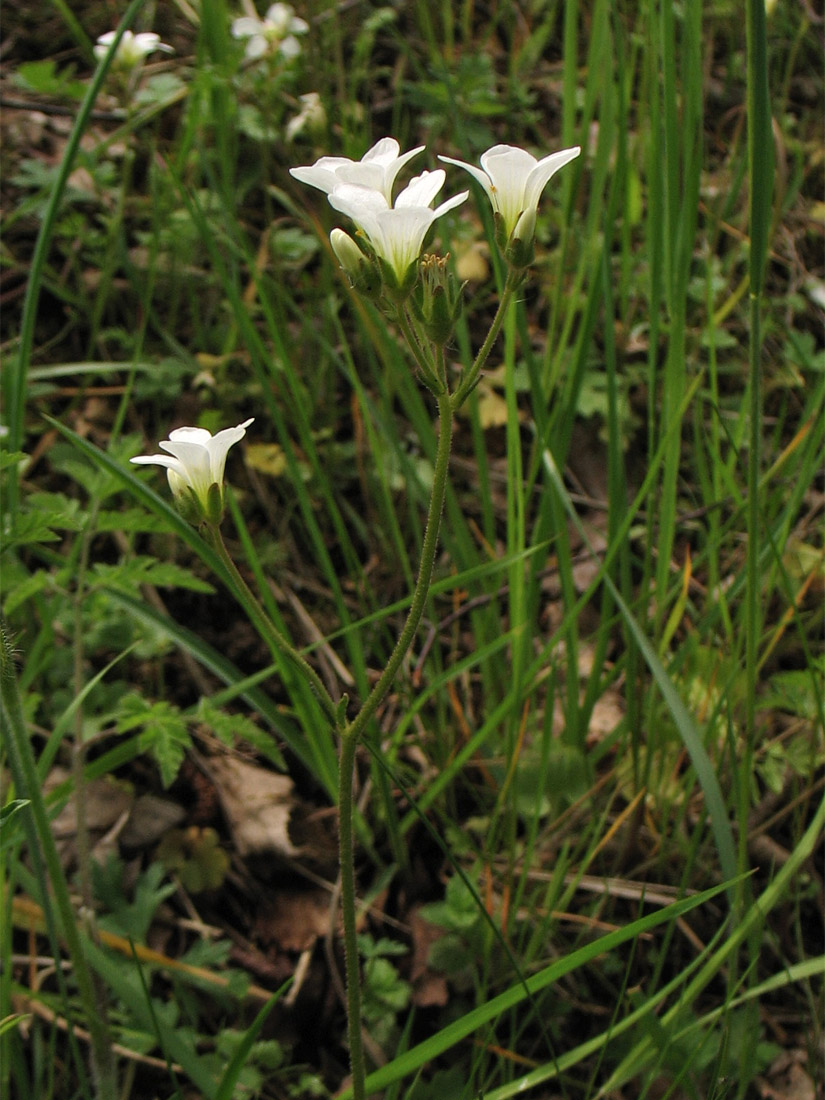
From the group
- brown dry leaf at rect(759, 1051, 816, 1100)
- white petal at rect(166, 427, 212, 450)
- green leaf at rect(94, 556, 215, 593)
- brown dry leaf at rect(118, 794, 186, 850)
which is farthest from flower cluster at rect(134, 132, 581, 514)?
brown dry leaf at rect(759, 1051, 816, 1100)

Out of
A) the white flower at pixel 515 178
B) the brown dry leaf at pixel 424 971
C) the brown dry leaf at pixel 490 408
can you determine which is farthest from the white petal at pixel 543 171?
the brown dry leaf at pixel 490 408

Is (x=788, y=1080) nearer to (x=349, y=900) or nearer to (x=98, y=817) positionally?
(x=349, y=900)

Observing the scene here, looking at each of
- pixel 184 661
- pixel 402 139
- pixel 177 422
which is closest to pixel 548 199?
pixel 402 139

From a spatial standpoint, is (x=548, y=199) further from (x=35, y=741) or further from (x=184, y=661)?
(x=35, y=741)

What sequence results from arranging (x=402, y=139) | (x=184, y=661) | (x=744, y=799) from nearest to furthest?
(x=744, y=799), (x=184, y=661), (x=402, y=139)

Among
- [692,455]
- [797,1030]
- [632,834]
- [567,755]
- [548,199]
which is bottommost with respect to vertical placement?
[797,1030]

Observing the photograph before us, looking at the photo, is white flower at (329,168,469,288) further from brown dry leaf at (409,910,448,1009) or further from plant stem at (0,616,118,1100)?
brown dry leaf at (409,910,448,1009)

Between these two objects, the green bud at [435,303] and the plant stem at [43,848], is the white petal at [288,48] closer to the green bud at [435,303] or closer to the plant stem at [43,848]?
the green bud at [435,303]
